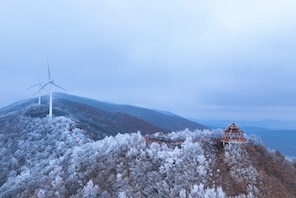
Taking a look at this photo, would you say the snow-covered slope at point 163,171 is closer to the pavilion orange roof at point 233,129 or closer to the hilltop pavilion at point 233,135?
the hilltop pavilion at point 233,135

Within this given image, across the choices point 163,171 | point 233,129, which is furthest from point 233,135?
point 163,171

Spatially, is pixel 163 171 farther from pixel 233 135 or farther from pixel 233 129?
pixel 233 129

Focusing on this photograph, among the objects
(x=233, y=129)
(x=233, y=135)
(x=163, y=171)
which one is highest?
(x=233, y=129)

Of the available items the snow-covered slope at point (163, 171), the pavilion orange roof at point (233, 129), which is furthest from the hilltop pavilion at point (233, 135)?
the snow-covered slope at point (163, 171)

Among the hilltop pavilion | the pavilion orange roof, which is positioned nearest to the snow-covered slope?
the hilltop pavilion

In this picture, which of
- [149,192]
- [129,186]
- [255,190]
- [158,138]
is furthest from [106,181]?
[255,190]

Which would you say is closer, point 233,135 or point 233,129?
point 233,129

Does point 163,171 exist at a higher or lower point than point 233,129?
lower

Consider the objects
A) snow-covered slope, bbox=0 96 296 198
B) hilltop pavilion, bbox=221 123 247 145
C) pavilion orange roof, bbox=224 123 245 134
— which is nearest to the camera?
snow-covered slope, bbox=0 96 296 198

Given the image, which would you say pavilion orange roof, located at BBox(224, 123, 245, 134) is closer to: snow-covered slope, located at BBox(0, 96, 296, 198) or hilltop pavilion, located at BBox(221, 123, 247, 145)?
hilltop pavilion, located at BBox(221, 123, 247, 145)
